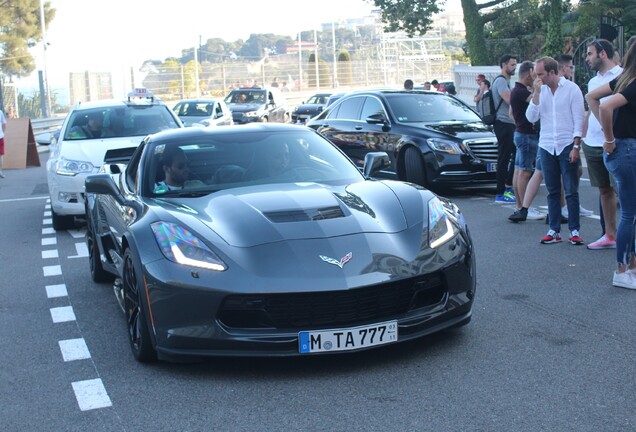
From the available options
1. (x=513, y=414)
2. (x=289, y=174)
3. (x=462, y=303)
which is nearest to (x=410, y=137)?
(x=289, y=174)

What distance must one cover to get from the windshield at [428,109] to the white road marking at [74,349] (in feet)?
29.2

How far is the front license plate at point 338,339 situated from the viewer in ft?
16.1

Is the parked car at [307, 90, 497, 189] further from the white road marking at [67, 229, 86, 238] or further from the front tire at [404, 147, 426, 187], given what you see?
the white road marking at [67, 229, 86, 238]

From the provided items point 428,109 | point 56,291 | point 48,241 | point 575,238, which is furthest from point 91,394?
point 428,109

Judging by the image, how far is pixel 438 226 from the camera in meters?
5.59

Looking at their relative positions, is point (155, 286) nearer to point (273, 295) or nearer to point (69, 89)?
point (273, 295)

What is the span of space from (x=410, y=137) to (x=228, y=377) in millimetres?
9074

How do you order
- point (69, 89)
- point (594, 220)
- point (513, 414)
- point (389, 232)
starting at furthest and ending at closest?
point (69, 89) → point (594, 220) → point (389, 232) → point (513, 414)

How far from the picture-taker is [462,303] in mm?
5430

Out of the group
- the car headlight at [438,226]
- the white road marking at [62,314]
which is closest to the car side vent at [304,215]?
Result: the car headlight at [438,226]

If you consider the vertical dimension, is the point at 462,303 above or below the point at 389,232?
below

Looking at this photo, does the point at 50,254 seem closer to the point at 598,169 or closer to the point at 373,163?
the point at 373,163

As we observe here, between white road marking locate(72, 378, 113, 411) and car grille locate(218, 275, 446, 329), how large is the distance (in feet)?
2.40

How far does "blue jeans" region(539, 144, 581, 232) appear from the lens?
8.96 metres
